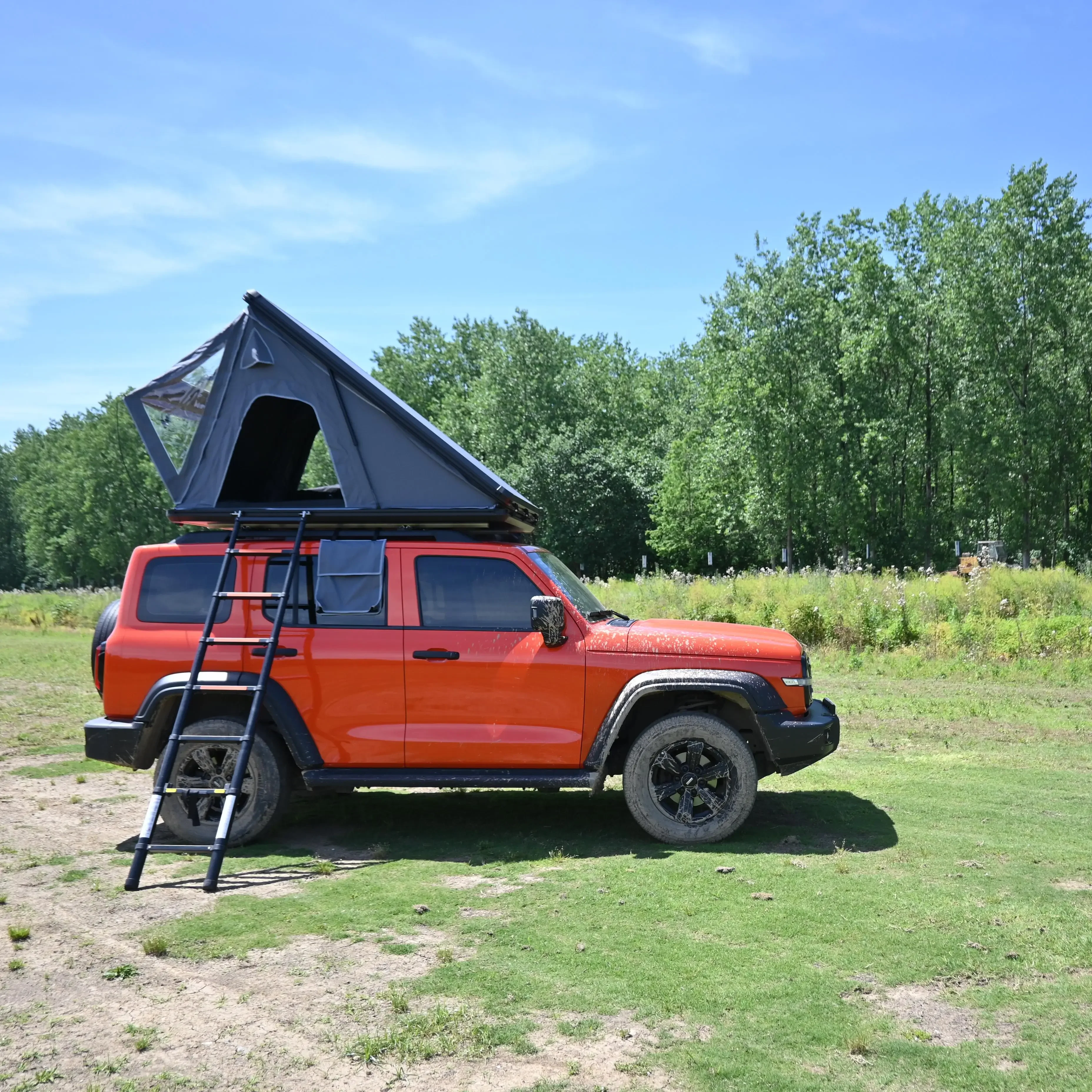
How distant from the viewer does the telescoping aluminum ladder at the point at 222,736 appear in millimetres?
6012

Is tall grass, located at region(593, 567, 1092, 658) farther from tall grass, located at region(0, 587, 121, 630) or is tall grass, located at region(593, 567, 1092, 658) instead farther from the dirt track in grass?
tall grass, located at region(0, 587, 121, 630)

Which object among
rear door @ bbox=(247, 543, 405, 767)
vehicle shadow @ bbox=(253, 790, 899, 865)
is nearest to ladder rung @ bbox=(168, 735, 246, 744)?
rear door @ bbox=(247, 543, 405, 767)

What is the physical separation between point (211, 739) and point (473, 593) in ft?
6.44

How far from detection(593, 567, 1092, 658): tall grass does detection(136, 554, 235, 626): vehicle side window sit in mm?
9605

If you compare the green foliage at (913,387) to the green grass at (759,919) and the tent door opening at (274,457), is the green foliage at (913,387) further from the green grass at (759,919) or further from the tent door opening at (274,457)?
the tent door opening at (274,457)

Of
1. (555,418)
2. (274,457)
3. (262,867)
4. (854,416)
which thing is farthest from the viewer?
(555,418)

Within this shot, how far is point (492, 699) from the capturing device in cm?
663

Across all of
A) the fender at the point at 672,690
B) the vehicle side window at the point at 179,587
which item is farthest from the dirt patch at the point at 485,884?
the vehicle side window at the point at 179,587

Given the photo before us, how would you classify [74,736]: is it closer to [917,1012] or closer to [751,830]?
[751,830]

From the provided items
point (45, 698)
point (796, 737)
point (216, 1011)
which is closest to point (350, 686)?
point (216, 1011)

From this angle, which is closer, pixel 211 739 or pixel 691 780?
pixel 211 739

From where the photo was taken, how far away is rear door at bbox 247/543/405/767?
21.9 feet

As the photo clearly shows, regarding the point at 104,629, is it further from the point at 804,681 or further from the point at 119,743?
the point at 804,681

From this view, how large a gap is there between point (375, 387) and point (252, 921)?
353 cm
